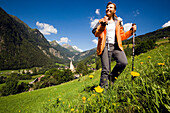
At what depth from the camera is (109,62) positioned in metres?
2.75

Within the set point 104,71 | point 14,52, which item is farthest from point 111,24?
point 14,52

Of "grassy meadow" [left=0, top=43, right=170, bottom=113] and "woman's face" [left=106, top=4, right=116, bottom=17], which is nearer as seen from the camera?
"grassy meadow" [left=0, top=43, right=170, bottom=113]

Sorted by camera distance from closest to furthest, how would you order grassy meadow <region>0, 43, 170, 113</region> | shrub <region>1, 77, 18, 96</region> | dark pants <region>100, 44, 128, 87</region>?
grassy meadow <region>0, 43, 170, 113</region>, dark pants <region>100, 44, 128, 87</region>, shrub <region>1, 77, 18, 96</region>

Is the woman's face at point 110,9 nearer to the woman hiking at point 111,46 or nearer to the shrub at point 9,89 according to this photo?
the woman hiking at point 111,46

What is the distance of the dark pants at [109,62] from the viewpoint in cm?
259

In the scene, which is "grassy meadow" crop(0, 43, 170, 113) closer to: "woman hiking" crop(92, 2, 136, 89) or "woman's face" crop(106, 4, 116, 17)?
"woman hiking" crop(92, 2, 136, 89)

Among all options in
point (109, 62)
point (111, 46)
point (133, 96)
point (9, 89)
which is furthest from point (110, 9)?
point (9, 89)

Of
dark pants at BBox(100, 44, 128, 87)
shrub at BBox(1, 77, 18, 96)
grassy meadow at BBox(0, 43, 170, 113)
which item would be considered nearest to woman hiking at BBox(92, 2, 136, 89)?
dark pants at BBox(100, 44, 128, 87)

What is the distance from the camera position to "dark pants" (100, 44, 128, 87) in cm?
259

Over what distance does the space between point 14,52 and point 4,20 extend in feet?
247

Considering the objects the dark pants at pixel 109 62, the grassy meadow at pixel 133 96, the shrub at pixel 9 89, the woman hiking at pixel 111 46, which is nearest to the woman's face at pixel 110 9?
the woman hiking at pixel 111 46

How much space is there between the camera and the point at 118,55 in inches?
108

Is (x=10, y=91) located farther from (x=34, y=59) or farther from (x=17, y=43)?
(x=17, y=43)

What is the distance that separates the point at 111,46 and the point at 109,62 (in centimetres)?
60
